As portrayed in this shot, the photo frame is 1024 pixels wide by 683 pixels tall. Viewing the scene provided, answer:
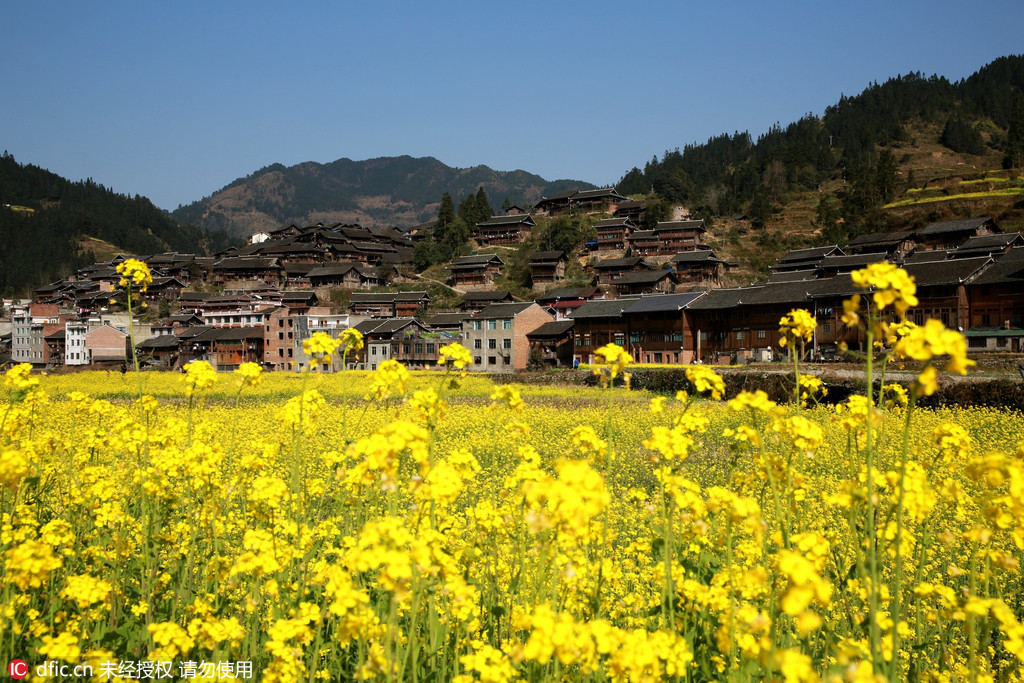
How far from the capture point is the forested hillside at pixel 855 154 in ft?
236

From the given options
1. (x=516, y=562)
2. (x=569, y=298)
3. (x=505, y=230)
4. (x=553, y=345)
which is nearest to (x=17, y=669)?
(x=516, y=562)

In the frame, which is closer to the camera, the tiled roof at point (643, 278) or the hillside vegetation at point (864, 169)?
the tiled roof at point (643, 278)

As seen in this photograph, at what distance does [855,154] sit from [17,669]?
107 m

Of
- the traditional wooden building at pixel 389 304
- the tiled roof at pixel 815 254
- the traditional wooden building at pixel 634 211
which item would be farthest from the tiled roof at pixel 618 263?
the traditional wooden building at pixel 389 304

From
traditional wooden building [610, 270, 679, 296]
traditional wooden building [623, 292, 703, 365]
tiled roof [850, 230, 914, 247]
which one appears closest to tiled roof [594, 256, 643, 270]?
traditional wooden building [610, 270, 679, 296]

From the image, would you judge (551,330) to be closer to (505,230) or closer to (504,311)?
(504,311)

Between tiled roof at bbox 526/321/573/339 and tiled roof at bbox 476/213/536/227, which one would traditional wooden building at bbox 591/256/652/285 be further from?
tiled roof at bbox 476/213/536/227

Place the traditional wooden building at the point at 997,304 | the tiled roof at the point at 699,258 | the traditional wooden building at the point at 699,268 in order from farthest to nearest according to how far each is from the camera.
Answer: the traditional wooden building at the point at 699,268
the tiled roof at the point at 699,258
the traditional wooden building at the point at 997,304

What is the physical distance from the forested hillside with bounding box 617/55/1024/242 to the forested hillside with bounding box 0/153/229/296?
328 feet

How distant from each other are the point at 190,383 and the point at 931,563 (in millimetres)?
5977

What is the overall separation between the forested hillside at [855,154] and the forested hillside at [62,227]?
100.0m

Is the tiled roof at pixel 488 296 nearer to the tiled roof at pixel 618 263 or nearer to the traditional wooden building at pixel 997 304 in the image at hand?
the tiled roof at pixel 618 263

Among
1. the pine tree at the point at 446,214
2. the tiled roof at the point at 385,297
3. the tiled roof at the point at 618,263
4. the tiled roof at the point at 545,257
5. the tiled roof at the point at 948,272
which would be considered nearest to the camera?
the tiled roof at the point at 948,272

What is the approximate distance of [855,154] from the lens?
9038 centimetres
